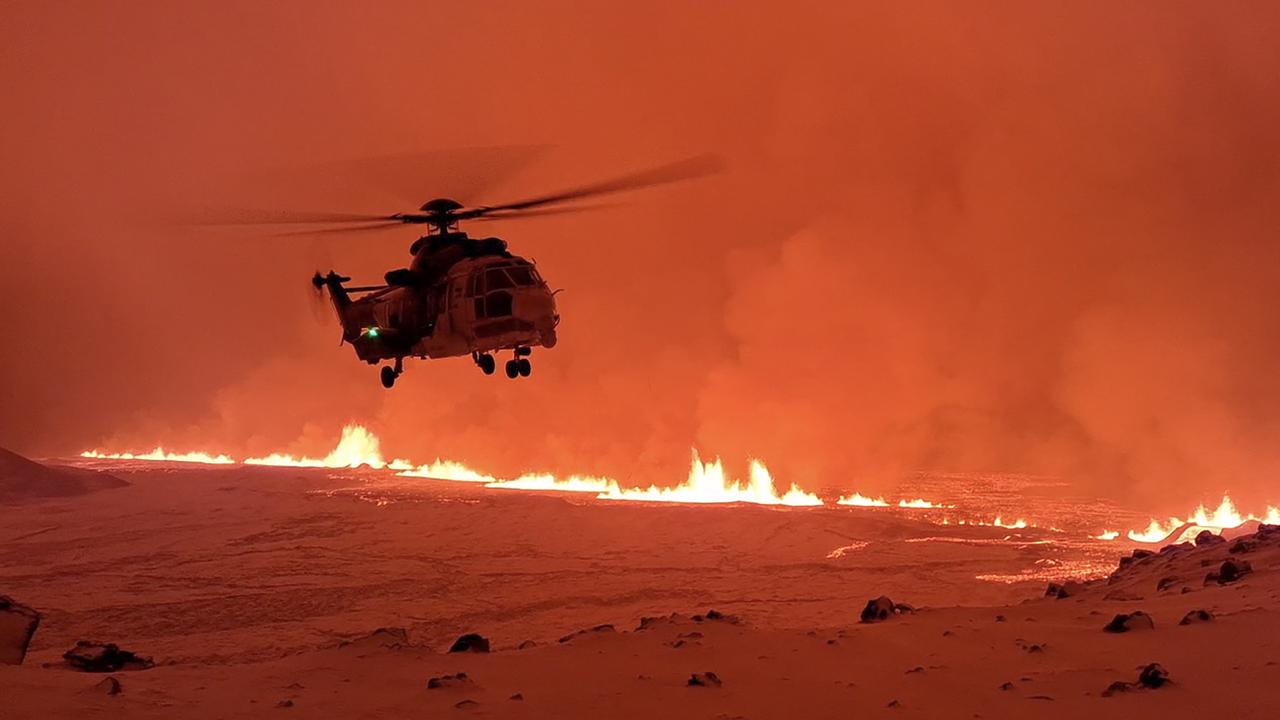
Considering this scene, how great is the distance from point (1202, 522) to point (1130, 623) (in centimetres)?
3499

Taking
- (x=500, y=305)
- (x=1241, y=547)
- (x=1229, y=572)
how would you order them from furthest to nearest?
(x=500, y=305), (x=1241, y=547), (x=1229, y=572)

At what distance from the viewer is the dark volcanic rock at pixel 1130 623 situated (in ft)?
30.9

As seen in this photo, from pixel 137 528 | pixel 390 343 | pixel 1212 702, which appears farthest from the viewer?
pixel 137 528

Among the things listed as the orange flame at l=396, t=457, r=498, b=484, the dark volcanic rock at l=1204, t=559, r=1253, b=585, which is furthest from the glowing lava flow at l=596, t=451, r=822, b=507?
the dark volcanic rock at l=1204, t=559, r=1253, b=585

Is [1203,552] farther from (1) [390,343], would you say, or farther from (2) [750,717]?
(1) [390,343]

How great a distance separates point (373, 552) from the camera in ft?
103

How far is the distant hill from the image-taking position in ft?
155

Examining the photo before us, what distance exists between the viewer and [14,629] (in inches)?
401

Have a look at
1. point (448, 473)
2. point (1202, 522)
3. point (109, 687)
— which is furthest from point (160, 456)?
point (109, 687)

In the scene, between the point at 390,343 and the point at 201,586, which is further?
the point at 201,586

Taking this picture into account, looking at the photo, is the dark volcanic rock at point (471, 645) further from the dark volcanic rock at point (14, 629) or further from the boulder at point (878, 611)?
the boulder at point (878, 611)

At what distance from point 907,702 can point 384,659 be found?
5.78 m

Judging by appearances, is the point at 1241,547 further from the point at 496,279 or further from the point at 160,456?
the point at 160,456

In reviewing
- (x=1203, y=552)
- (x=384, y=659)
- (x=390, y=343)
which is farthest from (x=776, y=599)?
(x=384, y=659)
